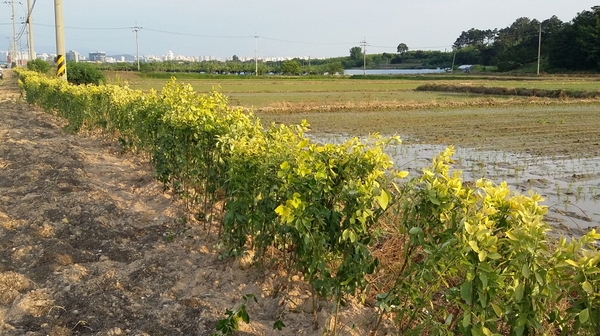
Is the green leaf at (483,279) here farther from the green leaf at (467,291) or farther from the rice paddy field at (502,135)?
the rice paddy field at (502,135)

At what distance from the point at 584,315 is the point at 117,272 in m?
3.55

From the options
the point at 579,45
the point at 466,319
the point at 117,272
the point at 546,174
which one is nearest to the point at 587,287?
the point at 466,319

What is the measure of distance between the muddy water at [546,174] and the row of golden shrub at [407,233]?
142 inches

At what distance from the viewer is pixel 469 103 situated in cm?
2589

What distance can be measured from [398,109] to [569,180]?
15.2 m

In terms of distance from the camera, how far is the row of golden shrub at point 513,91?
2825 centimetres

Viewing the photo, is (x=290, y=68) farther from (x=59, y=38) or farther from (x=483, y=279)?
(x=483, y=279)

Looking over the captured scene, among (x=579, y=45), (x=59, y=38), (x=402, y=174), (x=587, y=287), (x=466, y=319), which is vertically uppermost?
(x=579, y=45)

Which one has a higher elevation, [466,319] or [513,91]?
[513,91]

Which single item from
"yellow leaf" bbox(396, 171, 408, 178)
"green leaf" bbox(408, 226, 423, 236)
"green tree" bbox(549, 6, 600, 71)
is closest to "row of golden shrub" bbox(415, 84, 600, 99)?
"green tree" bbox(549, 6, 600, 71)

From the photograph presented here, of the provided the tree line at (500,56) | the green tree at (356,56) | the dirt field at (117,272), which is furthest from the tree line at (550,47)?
the dirt field at (117,272)

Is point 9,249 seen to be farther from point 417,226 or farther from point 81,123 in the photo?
point 81,123

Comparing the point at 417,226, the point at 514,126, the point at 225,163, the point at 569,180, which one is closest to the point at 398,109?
the point at 514,126

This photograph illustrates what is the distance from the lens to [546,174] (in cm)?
984
